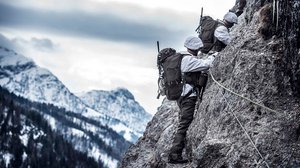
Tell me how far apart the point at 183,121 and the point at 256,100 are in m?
3.66

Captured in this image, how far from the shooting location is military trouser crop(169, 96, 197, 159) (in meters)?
14.4

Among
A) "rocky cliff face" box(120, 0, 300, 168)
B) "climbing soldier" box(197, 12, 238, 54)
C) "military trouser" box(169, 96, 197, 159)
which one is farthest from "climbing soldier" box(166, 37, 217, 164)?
"climbing soldier" box(197, 12, 238, 54)

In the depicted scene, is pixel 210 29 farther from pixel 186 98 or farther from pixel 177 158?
pixel 177 158

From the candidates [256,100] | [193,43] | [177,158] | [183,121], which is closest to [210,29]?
[193,43]

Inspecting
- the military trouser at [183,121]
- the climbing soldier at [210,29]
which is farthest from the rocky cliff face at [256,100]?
the climbing soldier at [210,29]

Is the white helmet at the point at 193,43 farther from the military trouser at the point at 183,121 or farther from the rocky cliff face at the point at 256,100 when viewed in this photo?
the military trouser at the point at 183,121

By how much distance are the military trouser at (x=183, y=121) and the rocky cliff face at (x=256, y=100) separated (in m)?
0.24

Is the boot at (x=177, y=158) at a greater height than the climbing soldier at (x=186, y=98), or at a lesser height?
lesser

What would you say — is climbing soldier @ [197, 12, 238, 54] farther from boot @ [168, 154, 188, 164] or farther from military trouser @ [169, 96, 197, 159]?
boot @ [168, 154, 188, 164]

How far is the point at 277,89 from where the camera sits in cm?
1102

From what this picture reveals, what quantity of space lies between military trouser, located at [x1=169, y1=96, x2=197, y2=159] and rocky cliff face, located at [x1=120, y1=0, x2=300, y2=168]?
0.24 metres

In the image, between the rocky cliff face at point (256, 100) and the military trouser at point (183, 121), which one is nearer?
the rocky cliff face at point (256, 100)

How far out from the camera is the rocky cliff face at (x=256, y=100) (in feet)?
33.6

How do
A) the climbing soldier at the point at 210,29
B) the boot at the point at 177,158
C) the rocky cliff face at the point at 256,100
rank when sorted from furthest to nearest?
the climbing soldier at the point at 210,29, the boot at the point at 177,158, the rocky cliff face at the point at 256,100
